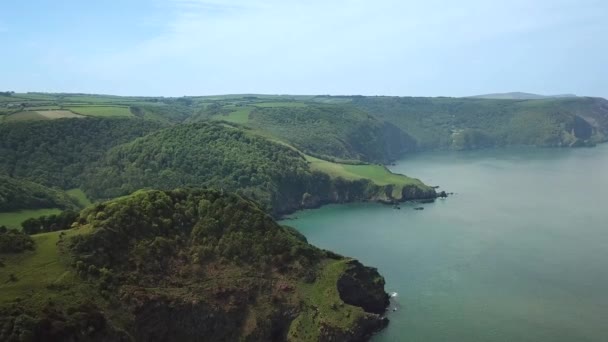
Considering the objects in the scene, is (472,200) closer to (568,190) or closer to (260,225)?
(568,190)

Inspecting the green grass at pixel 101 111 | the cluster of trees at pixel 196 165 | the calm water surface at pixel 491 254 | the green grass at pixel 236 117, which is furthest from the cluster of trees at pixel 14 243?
the green grass at pixel 236 117

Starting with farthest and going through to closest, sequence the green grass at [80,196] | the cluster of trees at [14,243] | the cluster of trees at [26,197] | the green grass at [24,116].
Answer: the green grass at [24,116], the green grass at [80,196], the cluster of trees at [26,197], the cluster of trees at [14,243]

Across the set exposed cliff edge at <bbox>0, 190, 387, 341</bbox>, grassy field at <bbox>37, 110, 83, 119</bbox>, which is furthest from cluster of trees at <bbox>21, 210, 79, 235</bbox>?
grassy field at <bbox>37, 110, 83, 119</bbox>

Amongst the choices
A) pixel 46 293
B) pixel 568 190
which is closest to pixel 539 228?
→ pixel 568 190

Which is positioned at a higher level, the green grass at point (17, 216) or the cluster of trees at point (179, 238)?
the cluster of trees at point (179, 238)

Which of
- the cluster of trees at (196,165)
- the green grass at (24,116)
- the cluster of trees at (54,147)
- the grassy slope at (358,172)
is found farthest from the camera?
the grassy slope at (358,172)

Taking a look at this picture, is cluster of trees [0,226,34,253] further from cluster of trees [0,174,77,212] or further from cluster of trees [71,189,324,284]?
cluster of trees [0,174,77,212]

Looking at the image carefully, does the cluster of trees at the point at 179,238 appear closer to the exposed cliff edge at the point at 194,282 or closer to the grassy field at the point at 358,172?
the exposed cliff edge at the point at 194,282

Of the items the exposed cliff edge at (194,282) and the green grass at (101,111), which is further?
the green grass at (101,111)
